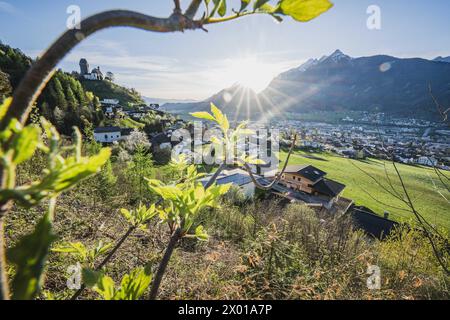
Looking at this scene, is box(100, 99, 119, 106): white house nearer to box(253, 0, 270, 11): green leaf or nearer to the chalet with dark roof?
the chalet with dark roof

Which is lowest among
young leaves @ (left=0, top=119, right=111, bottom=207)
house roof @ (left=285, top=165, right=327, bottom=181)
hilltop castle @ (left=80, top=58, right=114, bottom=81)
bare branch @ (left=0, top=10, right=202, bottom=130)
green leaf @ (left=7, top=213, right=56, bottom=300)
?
house roof @ (left=285, top=165, right=327, bottom=181)

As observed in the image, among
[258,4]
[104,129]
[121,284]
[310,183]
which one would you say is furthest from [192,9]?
[104,129]

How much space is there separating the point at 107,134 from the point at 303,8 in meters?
66.1

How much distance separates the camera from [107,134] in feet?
194

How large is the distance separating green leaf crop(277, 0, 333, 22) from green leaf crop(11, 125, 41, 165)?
763 mm

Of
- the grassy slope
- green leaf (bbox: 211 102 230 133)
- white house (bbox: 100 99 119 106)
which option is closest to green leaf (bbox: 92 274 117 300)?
green leaf (bbox: 211 102 230 133)

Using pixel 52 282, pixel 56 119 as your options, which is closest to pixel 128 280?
pixel 52 282

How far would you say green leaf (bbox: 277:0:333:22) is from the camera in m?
0.71

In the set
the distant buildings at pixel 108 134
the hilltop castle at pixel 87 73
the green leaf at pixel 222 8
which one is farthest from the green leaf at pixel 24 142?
the hilltop castle at pixel 87 73

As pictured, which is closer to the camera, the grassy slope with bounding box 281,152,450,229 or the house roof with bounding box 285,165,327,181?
the grassy slope with bounding box 281,152,450,229

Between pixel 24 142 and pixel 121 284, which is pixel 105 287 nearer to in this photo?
pixel 121 284

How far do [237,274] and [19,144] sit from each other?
19.3 ft

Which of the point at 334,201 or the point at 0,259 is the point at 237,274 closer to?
the point at 0,259
